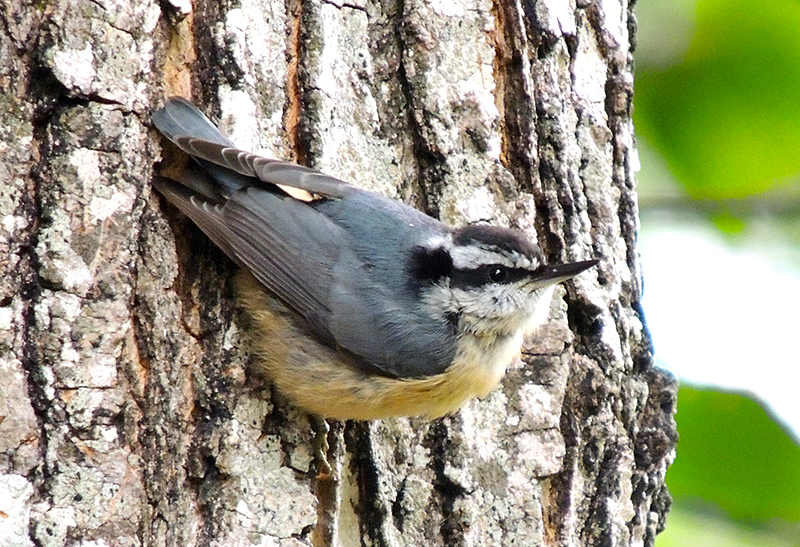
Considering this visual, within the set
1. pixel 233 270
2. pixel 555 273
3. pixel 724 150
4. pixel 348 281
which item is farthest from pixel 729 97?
pixel 233 270

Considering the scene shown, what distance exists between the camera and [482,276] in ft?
9.84

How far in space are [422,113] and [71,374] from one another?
126 centimetres

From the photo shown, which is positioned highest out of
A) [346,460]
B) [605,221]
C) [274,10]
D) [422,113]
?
[274,10]

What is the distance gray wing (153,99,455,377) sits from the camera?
9.12 feet

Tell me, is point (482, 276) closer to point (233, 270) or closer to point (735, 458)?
point (233, 270)

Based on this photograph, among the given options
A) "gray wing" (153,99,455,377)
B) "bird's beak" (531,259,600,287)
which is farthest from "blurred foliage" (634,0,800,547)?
"gray wing" (153,99,455,377)

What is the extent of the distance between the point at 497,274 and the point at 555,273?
7.4 inches

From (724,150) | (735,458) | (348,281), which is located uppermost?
(724,150)

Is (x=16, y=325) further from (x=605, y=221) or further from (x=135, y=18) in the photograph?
(x=605, y=221)

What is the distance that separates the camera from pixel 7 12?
7.64 feet

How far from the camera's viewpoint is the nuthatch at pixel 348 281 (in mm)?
2773

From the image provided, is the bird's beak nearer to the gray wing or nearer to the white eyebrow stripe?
the white eyebrow stripe

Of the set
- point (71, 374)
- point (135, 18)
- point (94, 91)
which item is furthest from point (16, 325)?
point (135, 18)

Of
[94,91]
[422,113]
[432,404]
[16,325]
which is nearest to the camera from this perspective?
[16,325]
